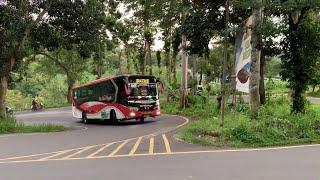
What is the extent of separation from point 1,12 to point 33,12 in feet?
6.66

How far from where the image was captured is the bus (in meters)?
29.7

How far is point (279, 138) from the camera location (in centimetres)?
1700

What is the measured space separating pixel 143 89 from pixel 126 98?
3.74 ft

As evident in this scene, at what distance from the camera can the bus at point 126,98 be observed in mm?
29688

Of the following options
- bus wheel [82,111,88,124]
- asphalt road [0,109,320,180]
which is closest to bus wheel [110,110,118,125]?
bus wheel [82,111,88,124]

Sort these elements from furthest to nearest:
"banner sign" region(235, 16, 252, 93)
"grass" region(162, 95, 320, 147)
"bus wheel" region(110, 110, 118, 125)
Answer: "bus wheel" region(110, 110, 118, 125) → "banner sign" region(235, 16, 252, 93) → "grass" region(162, 95, 320, 147)

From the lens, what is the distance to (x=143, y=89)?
30.0 metres

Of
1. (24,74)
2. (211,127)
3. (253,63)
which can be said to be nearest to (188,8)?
(253,63)

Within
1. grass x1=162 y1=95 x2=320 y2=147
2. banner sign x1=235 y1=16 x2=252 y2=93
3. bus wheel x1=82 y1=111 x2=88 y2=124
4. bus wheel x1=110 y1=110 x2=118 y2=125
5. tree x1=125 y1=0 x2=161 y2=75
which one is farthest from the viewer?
tree x1=125 y1=0 x2=161 y2=75

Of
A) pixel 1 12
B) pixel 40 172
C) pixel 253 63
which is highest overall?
pixel 1 12

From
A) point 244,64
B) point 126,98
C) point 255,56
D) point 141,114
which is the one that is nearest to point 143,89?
point 126,98

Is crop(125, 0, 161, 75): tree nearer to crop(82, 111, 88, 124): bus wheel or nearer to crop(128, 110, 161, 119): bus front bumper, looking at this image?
crop(82, 111, 88, 124): bus wheel

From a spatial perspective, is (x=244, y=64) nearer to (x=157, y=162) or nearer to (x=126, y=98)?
(x=157, y=162)

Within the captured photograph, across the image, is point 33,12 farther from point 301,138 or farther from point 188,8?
point 301,138
